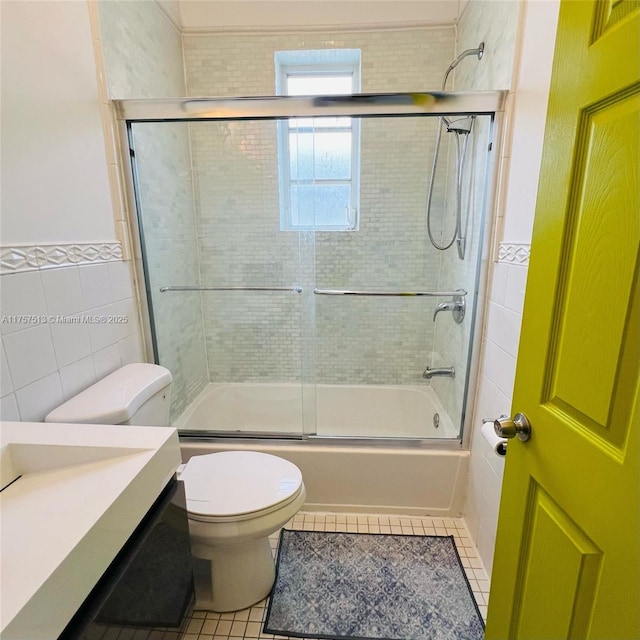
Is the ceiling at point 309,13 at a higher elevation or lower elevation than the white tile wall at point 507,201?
higher

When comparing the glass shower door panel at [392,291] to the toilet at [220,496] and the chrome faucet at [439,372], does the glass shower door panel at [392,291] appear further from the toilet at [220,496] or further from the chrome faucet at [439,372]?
the toilet at [220,496]

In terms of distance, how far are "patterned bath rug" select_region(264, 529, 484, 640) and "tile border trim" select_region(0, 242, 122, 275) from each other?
4.62ft

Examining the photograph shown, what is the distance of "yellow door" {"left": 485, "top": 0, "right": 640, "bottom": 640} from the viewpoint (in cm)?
52

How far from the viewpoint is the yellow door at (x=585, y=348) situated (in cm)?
52

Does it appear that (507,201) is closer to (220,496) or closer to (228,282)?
(220,496)

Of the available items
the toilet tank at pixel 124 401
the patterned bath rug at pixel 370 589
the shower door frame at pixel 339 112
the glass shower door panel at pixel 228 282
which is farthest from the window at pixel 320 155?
the patterned bath rug at pixel 370 589

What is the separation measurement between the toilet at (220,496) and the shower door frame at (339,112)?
0.64 metres

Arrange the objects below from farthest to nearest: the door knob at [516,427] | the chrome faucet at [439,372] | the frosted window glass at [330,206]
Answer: the frosted window glass at [330,206] → the chrome faucet at [439,372] → the door knob at [516,427]

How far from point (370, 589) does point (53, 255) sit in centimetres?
165

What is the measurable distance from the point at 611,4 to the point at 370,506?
6.06 feet

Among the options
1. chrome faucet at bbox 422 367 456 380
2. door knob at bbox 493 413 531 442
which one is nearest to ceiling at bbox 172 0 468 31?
chrome faucet at bbox 422 367 456 380

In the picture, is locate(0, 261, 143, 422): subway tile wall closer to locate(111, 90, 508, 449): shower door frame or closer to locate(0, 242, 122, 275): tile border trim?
locate(0, 242, 122, 275): tile border trim

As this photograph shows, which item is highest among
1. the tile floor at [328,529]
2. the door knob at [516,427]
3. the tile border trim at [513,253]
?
the tile border trim at [513,253]

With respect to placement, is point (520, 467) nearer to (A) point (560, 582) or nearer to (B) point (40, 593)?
(A) point (560, 582)
